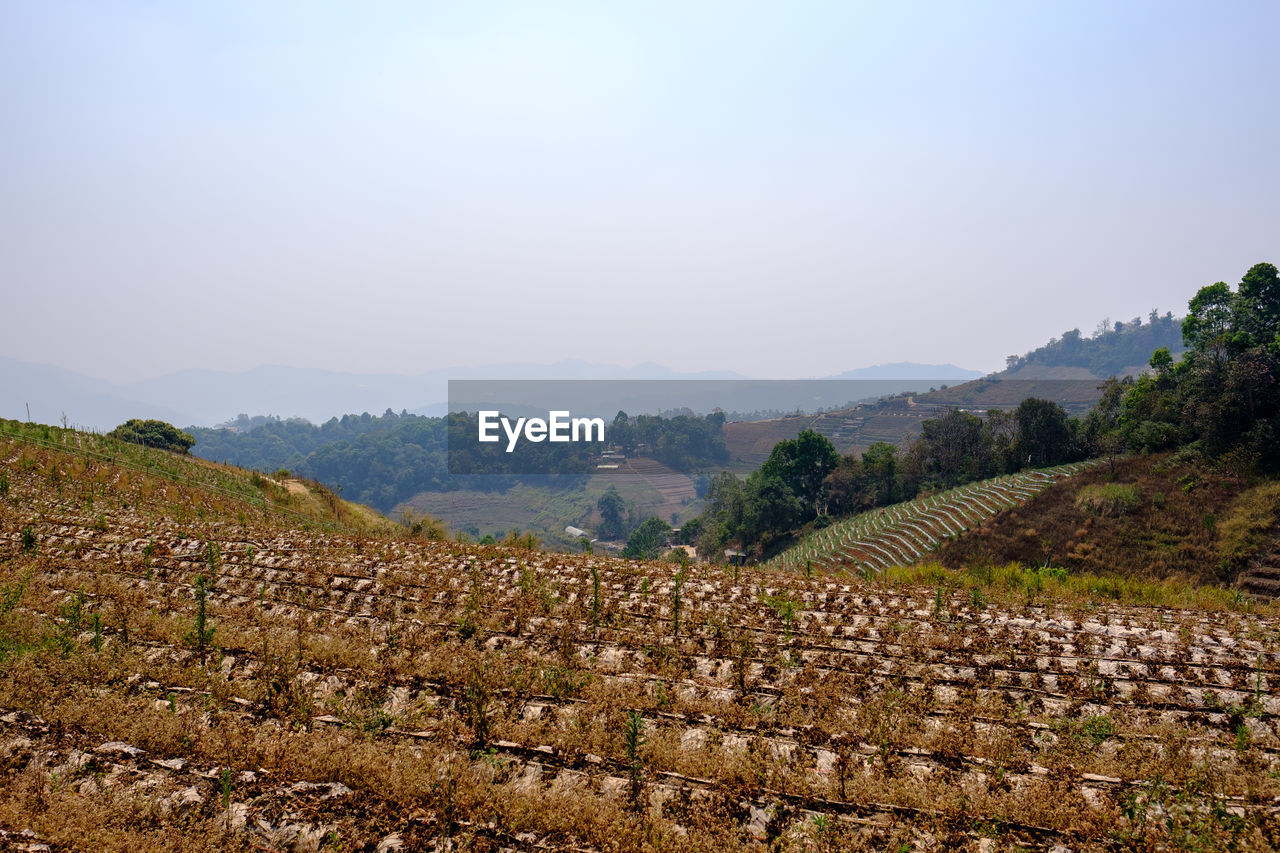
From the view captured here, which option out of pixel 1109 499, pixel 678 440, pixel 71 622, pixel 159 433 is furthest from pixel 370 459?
pixel 71 622

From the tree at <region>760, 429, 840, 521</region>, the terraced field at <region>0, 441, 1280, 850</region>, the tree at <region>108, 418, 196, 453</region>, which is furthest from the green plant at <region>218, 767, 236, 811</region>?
the tree at <region>760, 429, 840, 521</region>

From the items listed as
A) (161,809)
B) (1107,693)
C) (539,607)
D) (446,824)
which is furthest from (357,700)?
(1107,693)

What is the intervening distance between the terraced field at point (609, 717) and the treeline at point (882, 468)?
4141 cm

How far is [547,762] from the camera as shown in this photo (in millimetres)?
4387

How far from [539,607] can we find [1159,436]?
115ft

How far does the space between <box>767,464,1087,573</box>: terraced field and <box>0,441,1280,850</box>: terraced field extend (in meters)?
24.0

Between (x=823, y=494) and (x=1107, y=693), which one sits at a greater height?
(x=1107, y=693)

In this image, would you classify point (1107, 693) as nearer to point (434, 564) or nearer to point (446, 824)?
point (446, 824)

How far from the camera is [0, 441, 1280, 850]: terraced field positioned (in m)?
3.79

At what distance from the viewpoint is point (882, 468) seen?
5247 centimetres

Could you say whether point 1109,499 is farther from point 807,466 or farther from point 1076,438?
point 807,466

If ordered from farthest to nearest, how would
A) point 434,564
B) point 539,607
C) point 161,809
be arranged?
1. point 434,564
2. point 539,607
3. point 161,809

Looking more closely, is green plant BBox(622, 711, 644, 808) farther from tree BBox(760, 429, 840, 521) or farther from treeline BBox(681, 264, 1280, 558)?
tree BBox(760, 429, 840, 521)

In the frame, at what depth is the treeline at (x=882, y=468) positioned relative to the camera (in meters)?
43.3
